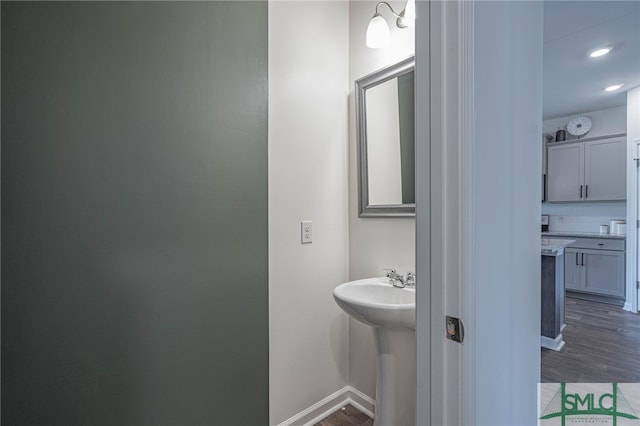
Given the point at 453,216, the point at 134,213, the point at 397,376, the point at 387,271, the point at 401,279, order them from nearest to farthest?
the point at 453,216
the point at 134,213
the point at 397,376
the point at 401,279
the point at 387,271

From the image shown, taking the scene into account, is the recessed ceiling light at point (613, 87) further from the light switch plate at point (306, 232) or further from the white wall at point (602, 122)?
the light switch plate at point (306, 232)

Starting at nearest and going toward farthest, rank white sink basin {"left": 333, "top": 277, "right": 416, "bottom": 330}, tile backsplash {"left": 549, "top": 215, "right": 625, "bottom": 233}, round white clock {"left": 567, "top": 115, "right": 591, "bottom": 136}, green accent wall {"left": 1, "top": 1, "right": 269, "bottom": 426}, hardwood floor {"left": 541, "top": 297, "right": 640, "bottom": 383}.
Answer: green accent wall {"left": 1, "top": 1, "right": 269, "bottom": 426}
white sink basin {"left": 333, "top": 277, "right": 416, "bottom": 330}
hardwood floor {"left": 541, "top": 297, "right": 640, "bottom": 383}
round white clock {"left": 567, "top": 115, "right": 591, "bottom": 136}
tile backsplash {"left": 549, "top": 215, "right": 625, "bottom": 233}

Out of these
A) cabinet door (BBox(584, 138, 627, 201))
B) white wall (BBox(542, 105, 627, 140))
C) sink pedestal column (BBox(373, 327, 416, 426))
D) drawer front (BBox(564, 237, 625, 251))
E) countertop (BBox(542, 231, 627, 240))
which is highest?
white wall (BBox(542, 105, 627, 140))

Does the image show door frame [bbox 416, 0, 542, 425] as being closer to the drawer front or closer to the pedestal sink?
the pedestal sink

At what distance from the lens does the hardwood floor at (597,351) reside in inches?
55.9

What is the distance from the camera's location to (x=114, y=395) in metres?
0.98

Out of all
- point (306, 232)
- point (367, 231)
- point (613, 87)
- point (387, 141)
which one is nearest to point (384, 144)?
point (387, 141)

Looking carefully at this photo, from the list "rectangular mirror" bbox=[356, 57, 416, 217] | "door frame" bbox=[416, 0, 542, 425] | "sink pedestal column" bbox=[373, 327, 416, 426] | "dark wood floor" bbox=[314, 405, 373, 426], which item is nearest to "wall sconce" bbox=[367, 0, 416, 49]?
"rectangular mirror" bbox=[356, 57, 416, 217]

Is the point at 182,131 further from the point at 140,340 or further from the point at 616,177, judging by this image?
the point at 616,177

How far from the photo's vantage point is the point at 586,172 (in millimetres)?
2049

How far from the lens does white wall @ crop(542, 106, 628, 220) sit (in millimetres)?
1764

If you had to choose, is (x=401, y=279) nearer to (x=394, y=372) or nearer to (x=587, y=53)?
(x=394, y=372)

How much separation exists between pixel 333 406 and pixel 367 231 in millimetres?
1065

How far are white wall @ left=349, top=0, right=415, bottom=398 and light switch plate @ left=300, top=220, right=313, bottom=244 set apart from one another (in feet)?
1.04
